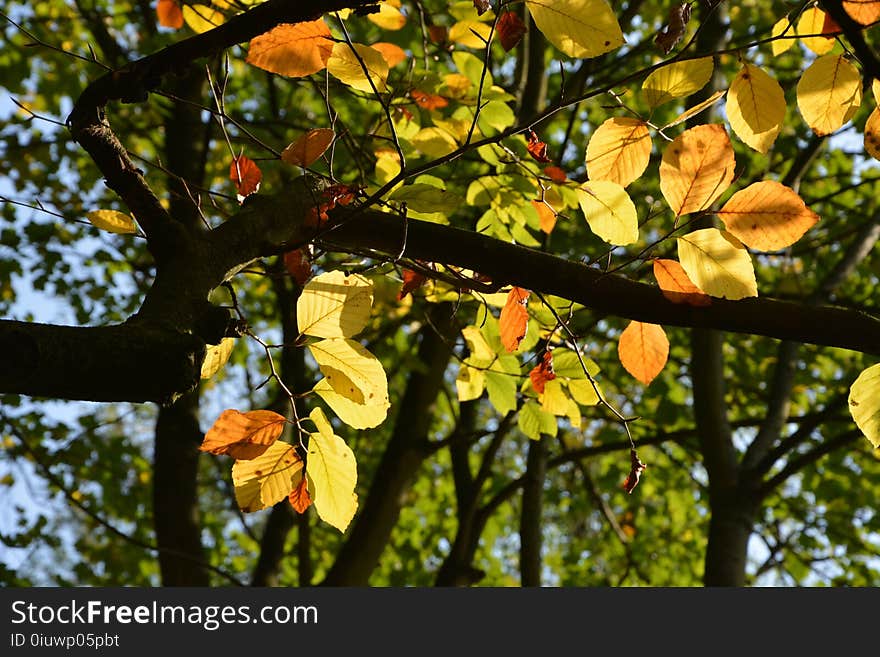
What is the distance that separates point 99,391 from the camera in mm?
A: 906

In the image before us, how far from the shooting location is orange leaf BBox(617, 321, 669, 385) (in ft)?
4.72

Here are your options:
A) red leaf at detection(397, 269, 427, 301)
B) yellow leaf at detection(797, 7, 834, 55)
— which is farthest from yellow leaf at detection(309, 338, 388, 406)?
yellow leaf at detection(797, 7, 834, 55)

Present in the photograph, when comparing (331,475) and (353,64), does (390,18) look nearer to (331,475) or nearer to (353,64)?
(353,64)

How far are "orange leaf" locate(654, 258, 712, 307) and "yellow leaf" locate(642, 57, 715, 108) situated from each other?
267 mm

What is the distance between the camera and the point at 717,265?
1.12 metres

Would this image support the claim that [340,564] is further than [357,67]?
Yes

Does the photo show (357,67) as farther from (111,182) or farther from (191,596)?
(191,596)

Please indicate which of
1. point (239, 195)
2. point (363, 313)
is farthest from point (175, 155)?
point (363, 313)

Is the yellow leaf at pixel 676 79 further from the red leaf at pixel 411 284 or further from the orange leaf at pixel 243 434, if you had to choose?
the orange leaf at pixel 243 434

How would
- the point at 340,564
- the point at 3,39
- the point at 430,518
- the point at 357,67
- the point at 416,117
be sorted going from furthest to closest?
1. the point at 430,518
2. the point at 3,39
3. the point at 340,564
4. the point at 416,117
5. the point at 357,67

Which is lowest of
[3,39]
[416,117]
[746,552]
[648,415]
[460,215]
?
[746,552]

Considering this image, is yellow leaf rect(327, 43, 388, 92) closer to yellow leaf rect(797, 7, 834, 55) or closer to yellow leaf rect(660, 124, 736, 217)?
yellow leaf rect(660, 124, 736, 217)

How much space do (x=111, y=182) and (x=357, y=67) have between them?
0.47m

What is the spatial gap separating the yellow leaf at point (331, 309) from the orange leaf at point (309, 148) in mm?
203
